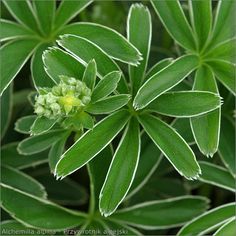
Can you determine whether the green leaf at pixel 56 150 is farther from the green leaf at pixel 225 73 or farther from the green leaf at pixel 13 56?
the green leaf at pixel 225 73

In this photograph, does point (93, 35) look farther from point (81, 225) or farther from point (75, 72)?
point (81, 225)

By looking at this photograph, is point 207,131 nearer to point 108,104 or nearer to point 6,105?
point 108,104

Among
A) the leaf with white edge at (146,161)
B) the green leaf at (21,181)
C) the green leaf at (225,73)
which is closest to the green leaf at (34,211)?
the green leaf at (21,181)

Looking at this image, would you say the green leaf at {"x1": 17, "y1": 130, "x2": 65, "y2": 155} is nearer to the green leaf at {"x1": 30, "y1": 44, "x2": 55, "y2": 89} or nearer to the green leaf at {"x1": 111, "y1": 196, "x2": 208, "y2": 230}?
the green leaf at {"x1": 30, "y1": 44, "x2": 55, "y2": 89}

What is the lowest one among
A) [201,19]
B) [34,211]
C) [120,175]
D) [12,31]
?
[34,211]

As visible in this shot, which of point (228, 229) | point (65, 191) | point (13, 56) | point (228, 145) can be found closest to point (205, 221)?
point (228, 229)

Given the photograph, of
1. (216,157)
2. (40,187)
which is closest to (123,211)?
(40,187)

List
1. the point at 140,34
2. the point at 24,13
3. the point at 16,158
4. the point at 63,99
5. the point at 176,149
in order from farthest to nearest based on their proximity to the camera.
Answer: the point at 16,158 → the point at 24,13 → the point at 140,34 → the point at 176,149 → the point at 63,99

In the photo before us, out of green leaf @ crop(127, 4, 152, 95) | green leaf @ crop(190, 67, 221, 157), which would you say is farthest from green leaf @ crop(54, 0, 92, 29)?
green leaf @ crop(190, 67, 221, 157)
